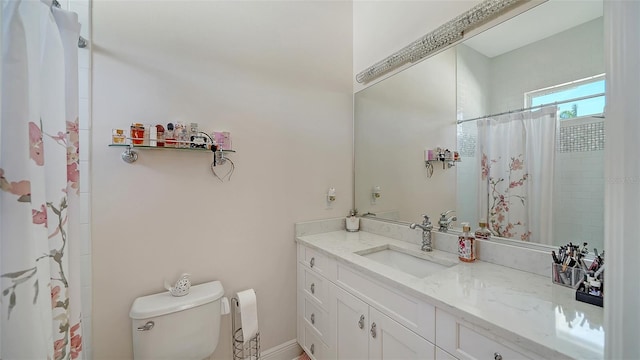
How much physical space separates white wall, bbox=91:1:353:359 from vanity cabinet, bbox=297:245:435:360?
207mm

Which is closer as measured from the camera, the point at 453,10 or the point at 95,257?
the point at 95,257

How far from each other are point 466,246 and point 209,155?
154 centimetres

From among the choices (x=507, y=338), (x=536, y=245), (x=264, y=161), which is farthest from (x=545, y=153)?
(x=264, y=161)

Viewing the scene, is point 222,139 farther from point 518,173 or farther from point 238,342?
point 518,173

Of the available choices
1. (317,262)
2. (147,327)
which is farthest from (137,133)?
(317,262)

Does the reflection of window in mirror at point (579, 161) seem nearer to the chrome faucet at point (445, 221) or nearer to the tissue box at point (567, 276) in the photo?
the tissue box at point (567, 276)

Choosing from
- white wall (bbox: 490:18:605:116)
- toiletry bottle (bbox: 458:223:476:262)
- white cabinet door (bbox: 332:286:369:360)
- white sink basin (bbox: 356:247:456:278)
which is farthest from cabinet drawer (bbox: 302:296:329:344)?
white wall (bbox: 490:18:605:116)

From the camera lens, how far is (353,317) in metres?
1.27

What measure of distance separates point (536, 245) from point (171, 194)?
1870 millimetres

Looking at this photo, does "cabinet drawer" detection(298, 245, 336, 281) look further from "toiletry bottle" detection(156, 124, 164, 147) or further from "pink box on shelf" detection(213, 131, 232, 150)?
Answer: "toiletry bottle" detection(156, 124, 164, 147)

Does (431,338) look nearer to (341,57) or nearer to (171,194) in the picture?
(171,194)

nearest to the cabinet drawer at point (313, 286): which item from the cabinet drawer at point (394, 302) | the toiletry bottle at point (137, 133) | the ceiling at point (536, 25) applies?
the cabinet drawer at point (394, 302)

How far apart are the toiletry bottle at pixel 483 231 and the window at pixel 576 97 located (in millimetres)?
587

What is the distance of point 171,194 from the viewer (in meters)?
1.41
